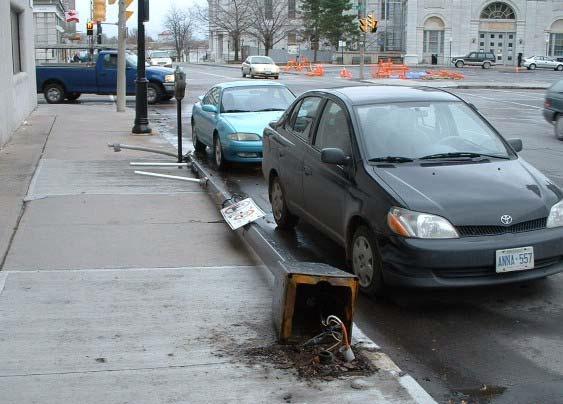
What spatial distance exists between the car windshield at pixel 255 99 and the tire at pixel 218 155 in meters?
0.60

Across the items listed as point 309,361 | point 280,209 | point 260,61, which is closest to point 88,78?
point 280,209

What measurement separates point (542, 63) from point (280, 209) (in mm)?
69842

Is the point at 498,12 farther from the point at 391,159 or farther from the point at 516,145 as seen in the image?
the point at 391,159

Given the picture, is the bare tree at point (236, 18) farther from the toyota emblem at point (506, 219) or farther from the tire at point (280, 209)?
the toyota emblem at point (506, 219)

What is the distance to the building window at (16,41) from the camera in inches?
736

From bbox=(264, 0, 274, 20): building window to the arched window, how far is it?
25374mm

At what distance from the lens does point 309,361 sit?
15.2ft

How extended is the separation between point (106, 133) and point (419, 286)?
12967 mm

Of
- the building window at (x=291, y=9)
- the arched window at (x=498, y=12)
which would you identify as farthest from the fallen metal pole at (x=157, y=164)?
the building window at (x=291, y=9)

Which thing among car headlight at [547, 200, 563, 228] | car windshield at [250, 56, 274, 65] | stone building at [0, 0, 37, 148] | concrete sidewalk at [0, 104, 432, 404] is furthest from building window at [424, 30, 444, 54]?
car headlight at [547, 200, 563, 228]

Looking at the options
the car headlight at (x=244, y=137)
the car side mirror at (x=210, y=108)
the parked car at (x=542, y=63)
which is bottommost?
the car headlight at (x=244, y=137)

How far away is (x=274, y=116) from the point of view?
1285 centimetres

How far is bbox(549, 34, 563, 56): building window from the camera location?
82.4m

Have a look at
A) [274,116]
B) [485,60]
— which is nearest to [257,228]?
[274,116]
